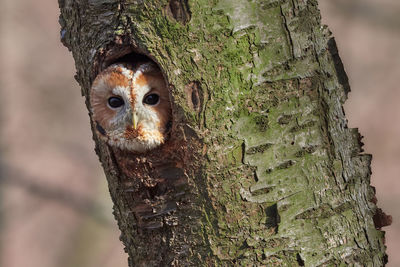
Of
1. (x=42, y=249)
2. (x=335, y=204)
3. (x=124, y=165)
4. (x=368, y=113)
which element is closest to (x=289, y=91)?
(x=335, y=204)

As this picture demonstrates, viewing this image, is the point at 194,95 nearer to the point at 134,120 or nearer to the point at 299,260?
the point at 134,120

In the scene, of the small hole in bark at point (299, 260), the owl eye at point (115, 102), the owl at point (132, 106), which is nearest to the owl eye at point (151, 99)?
the owl at point (132, 106)

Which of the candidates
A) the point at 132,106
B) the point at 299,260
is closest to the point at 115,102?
the point at 132,106

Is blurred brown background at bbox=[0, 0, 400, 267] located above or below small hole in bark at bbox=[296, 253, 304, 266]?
above

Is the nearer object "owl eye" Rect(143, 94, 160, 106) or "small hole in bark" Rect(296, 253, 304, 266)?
"small hole in bark" Rect(296, 253, 304, 266)

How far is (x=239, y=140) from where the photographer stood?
1507 millimetres

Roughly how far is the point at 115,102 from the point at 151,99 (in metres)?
0.15

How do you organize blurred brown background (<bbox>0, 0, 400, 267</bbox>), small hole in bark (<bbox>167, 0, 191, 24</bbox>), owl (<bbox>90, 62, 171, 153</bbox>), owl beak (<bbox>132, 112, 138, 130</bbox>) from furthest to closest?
blurred brown background (<bbox>0, 0, 400, 267</bbox>), owl beak (<bbox>132, 112, 138, 130</bbox>), owl (<bbox>90, 62, 171, 153</bbox>), small hole in bark (<bbox>167, 0, 191, 24</bbox>)

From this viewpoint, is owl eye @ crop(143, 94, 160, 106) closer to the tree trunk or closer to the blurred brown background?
the tree trunk

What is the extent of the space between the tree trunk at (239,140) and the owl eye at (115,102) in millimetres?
274

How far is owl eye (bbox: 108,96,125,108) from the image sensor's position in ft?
6.24

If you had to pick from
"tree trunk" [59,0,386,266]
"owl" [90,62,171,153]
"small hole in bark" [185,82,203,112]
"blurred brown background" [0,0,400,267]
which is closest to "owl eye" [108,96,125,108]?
"owl" [90,62,171,153]

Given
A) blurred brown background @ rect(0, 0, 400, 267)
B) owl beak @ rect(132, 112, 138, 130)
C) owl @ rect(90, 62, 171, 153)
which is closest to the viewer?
owl @ rect(90, 62, 171, 153)

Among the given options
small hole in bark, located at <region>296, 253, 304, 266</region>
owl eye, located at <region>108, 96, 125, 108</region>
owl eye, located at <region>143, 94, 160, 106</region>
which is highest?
owl eye, located at <region>108, 96, 125, 108</region>
